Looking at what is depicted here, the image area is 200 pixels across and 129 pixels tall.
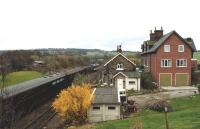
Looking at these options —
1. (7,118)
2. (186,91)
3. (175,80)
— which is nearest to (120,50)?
(175,80)

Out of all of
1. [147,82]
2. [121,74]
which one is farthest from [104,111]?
[147,82]

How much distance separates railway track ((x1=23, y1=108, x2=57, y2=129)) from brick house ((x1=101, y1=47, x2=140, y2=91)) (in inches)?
439

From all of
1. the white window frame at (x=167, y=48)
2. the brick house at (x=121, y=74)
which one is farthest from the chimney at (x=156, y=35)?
the white window frame at (x=167, y=48)

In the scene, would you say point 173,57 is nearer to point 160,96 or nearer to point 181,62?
point 181,62

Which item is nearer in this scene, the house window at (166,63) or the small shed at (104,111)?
the small shed at (104,111)

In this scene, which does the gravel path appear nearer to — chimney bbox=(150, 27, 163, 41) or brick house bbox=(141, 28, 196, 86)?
brick house bbox=(141, 28, 196, 86)

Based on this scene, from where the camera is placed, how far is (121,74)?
185 feet

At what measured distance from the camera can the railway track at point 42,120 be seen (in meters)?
37.1

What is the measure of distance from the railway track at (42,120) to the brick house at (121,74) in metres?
11.2

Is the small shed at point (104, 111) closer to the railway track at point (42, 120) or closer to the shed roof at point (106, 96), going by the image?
the shed roof at point (106, 96)

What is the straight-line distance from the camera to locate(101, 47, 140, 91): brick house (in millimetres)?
56031

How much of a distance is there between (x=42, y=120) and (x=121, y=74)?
1890 cm

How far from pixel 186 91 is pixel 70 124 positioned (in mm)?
20884

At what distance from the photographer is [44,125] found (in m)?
38.2
